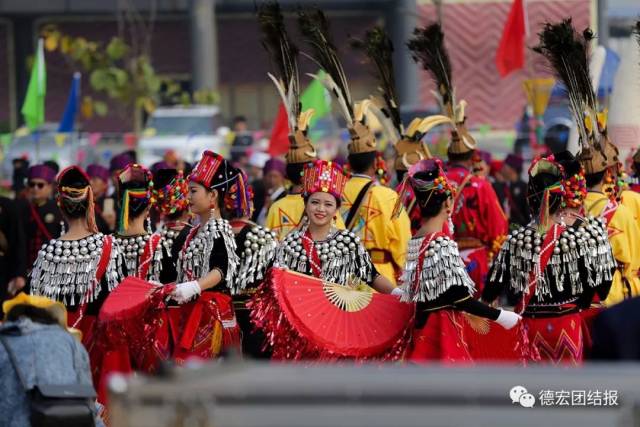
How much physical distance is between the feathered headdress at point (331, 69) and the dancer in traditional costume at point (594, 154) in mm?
1614

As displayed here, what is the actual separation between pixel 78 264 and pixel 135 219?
0.72 metres

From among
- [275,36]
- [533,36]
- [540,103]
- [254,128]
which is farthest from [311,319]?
[254,128]

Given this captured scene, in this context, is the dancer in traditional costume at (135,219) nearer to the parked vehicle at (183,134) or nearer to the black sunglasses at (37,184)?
the black sunglasses at (37,184)

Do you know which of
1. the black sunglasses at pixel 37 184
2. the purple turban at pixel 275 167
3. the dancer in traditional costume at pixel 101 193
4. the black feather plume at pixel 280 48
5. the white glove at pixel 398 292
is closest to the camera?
the white glove at pixel 398 292

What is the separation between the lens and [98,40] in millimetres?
42750

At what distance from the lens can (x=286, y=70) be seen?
12133mm

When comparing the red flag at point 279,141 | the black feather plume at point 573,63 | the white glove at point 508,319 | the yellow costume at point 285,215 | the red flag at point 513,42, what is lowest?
the white glove at point 508,319

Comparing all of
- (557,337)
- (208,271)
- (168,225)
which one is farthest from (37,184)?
(557,337)

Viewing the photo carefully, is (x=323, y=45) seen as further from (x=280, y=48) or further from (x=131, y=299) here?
(x=131, y=299)

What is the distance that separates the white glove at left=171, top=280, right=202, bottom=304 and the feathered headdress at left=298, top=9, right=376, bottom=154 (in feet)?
11.8

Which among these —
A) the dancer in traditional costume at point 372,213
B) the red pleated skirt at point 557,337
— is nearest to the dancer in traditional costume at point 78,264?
the dancer in traditional costume at point 372,213

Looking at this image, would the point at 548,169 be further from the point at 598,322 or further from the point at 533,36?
the point at 533,36

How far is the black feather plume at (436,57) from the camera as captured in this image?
13.5 metres

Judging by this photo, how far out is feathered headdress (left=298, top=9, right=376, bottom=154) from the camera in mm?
12562
